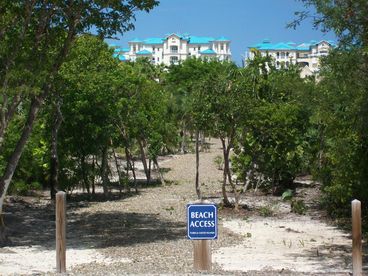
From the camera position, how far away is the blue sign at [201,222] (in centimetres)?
876

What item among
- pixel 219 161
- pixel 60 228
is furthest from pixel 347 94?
pixel 219 161

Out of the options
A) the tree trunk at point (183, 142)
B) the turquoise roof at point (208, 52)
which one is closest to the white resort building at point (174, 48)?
the turquoise roof at point (208, 52)

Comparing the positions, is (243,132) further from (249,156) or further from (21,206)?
(21,206)

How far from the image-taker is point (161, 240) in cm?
1536

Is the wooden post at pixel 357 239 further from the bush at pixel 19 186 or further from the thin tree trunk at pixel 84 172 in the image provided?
the thin tree trunk at pixel 84 172

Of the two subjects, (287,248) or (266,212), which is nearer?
(287,248)

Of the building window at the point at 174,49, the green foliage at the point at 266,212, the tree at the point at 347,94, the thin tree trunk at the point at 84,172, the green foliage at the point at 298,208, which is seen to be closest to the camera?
the tree at the point at 347,94

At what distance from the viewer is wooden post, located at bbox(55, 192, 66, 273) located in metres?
9.09

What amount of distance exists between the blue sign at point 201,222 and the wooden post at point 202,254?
0.72 ft

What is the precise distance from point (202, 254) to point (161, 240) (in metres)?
6.43

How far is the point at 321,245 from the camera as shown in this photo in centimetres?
1466

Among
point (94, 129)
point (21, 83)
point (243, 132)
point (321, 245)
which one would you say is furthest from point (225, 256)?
point (94, 129)

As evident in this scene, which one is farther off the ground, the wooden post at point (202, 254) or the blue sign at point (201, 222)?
the blue sign at point (201, 222)

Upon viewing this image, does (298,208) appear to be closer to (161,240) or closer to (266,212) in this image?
(266,212)
